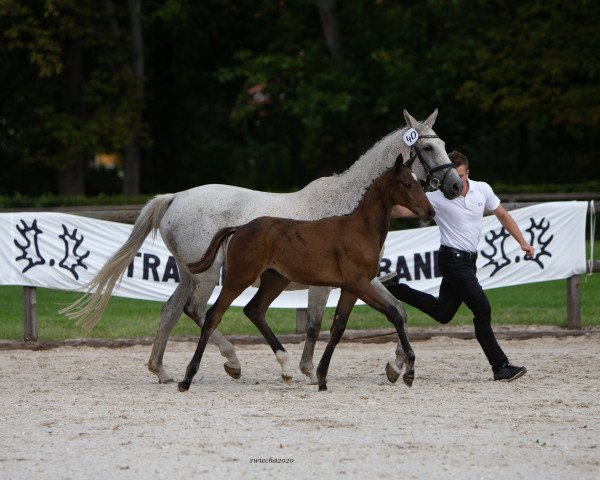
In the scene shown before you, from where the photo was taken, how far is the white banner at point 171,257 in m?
11.4

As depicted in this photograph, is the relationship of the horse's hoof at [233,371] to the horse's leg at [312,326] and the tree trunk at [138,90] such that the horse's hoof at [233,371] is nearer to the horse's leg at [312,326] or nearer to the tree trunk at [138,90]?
the horse's leg at [312,326]

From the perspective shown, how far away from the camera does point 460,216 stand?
8594 millimetres

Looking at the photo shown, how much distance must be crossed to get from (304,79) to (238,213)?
64.6 ft

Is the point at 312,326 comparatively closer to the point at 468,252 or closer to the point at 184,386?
the point at 184,386

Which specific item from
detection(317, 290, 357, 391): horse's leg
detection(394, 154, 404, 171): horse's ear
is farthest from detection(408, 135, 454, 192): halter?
detection(317, 290, 357, 391): horse's leg

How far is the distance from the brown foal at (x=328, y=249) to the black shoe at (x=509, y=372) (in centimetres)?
78

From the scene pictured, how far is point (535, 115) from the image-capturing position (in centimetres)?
2638

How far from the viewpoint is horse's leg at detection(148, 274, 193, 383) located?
8.91 metres

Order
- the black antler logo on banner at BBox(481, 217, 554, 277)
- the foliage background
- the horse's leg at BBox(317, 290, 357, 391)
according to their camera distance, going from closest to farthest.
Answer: the horse's leg at BBox(317, 290, 357, 391) → the black antler logo on banner at BBox(481, 217, 554, 277) → the foliage background

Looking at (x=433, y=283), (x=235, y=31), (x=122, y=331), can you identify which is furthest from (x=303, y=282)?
(x=235, y=31)

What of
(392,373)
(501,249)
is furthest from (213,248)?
(501,249)

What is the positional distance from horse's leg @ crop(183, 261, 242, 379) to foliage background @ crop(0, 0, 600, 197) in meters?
17.6

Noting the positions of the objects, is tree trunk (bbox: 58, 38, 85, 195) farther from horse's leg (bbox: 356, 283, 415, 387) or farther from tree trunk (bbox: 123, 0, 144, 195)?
horse's leg (bbox: 356, 283, 415, 387)

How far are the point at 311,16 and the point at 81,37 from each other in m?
6.34
